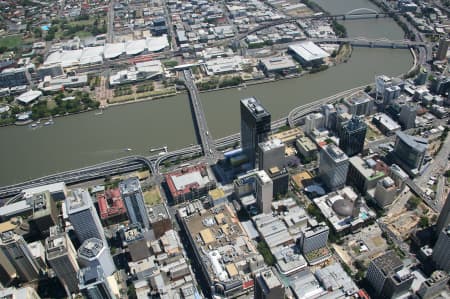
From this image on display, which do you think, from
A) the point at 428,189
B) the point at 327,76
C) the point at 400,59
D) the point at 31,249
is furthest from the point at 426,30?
the point at 31,249

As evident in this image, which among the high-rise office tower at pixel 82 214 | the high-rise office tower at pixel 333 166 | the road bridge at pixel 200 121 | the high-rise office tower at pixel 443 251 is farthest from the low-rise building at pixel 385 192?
the high-rise office tower at pixel 82 214

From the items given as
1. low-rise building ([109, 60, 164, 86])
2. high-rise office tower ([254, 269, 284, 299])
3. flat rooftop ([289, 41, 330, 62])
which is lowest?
low-rise building ([109, 60, 164, 86])

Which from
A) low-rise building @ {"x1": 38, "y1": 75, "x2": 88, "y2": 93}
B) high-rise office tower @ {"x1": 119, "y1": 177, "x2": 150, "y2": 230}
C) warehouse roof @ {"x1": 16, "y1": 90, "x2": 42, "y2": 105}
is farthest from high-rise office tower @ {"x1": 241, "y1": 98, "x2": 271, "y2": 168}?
warehouse roof @ {"x1": 16, "y1": 90, "x2": 42, "y2": 105}

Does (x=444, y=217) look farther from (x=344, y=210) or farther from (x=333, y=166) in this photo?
(x=333, y=166)

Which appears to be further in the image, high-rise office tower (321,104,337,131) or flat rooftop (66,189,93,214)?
high-rise office tower (321,104,337,131)

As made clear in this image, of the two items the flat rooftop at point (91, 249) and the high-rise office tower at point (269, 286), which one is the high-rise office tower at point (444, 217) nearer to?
the high-rise office tower at point (269, 286)

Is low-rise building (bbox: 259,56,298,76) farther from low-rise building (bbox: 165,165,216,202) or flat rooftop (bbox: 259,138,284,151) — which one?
low-rise building (bbox: 165,165,216,202)
